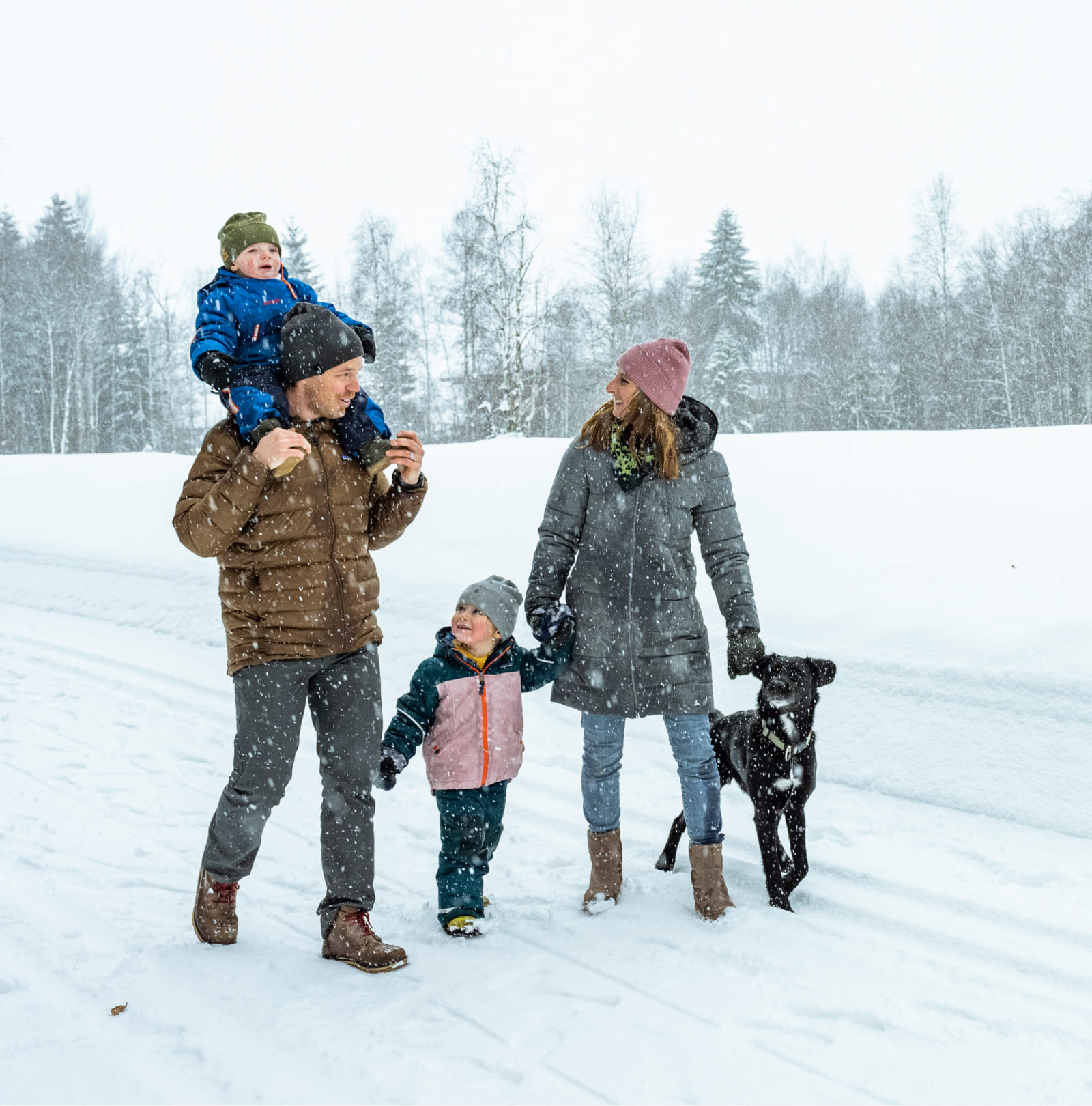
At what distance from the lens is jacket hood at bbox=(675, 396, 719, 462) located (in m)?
3.29

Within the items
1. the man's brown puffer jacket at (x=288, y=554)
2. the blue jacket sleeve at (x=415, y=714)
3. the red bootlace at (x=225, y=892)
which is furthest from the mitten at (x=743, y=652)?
the red bootlace at (x=225, y=892)

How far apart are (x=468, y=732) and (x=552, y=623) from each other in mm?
482

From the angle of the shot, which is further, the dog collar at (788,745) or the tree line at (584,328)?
the tree line at (584,328)

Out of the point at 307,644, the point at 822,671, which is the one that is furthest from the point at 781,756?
the point at 307,644

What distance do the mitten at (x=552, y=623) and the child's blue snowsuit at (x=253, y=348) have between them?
2.75 feet

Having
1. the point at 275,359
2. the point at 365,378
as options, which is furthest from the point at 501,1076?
the point at 365,378

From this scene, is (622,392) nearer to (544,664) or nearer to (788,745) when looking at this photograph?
(544,664)

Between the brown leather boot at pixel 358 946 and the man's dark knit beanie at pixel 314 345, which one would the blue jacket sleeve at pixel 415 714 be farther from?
the man's dark knit beanie at pixel 314 345

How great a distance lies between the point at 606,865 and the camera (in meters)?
3.30

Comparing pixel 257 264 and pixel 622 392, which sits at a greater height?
pixel 257 264

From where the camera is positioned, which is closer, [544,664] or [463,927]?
[463,927]

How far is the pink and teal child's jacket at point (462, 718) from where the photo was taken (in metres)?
3.11

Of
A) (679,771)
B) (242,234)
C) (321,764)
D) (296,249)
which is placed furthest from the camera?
(296,249)

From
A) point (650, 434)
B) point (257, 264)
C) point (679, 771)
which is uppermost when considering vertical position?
point (257, 264)
